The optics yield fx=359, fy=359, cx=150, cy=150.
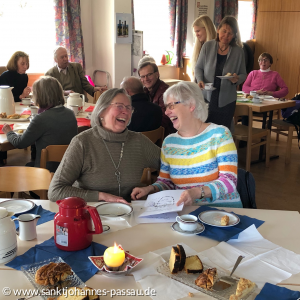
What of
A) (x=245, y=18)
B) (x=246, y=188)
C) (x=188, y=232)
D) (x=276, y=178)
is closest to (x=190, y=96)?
(x=246, y=188)

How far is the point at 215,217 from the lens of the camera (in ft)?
4.84

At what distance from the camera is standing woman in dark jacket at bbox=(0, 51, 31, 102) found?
4135 millimetres

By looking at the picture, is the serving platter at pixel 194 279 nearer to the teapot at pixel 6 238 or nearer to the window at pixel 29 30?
the teapot at pixel 6 238

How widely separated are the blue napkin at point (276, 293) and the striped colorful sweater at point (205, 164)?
2.15 feet

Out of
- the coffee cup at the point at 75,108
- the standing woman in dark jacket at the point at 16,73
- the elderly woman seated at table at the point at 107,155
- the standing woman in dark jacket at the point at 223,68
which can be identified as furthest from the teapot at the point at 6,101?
the standing woman in dark jacket at the point at 223,68

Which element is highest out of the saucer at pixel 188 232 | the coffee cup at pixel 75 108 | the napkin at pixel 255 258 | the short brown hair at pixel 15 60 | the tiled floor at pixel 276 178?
the short brown hair at pixel 15 60

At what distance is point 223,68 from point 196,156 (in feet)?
6.79

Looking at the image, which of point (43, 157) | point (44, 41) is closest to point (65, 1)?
point (44, 41)

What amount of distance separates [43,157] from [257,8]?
7328 mm

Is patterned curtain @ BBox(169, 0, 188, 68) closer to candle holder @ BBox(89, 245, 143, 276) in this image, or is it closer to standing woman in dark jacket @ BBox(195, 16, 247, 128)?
standing woman in dark jacket @ BBox(195, 16, 247, 128)

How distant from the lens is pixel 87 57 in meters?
5.94

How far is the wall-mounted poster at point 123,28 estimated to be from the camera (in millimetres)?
5469

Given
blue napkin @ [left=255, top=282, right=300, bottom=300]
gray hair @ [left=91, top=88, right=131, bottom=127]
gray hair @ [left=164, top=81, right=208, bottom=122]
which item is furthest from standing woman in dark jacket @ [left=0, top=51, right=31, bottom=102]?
blue napkin @ [left=255, top=282, right=300, bottom=300]

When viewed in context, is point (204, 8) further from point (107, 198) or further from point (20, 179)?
point (107, 198)
